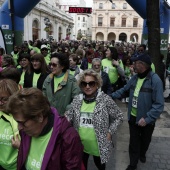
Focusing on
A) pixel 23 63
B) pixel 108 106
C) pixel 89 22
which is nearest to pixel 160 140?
pixel 108 106

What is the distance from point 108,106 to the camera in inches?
100

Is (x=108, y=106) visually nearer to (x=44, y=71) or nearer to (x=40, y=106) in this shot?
(x=40, y=106)

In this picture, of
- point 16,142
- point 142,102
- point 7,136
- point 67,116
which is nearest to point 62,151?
point 16,142

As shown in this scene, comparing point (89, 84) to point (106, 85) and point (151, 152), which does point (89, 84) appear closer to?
point (106, 85)

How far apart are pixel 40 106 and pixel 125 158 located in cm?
278

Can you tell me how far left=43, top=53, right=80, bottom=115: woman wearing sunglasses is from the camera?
3.16 metres

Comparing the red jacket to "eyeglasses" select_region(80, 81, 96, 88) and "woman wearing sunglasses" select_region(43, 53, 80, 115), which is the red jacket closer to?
"eyeglasses" select_region(80, 81, 96, 88)

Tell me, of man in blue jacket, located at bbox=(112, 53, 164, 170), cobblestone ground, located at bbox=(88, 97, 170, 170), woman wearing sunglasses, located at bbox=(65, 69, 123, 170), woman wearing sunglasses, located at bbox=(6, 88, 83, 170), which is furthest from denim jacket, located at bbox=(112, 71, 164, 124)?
woman wearing sunglasses, located at bbox=(6, 88, 83, 170)

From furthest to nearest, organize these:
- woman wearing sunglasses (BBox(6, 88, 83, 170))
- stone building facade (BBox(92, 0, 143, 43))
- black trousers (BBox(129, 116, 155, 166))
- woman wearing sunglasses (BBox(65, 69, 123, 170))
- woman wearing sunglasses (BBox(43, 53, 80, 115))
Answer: stone building facade (BBox(92, 0, 143, 43))
black trousers (BBox(129, 116, 155, 166))
woman wearing sunglasses (BBox(43, 53, 80, 115))
woman wearing sunglasses (BBox(65, 69, 123, 170))
woman wearing sunglasses (BBox(6, 88, 83, 170))

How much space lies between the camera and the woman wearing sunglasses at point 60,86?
124 inches

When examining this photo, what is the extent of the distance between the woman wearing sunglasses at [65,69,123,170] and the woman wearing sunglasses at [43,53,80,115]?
551 mm

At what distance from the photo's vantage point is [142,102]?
3.11 meters

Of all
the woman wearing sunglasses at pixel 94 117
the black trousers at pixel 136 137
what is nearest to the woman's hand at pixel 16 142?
the woman wearing sunglasses at pixel 94 117

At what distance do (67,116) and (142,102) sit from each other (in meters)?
1.15
